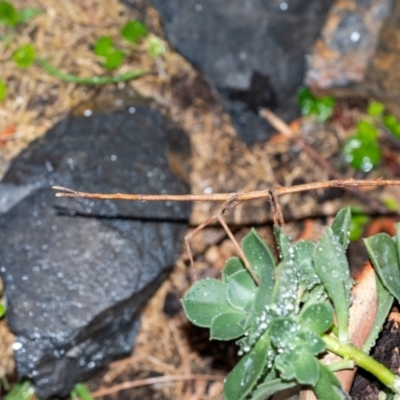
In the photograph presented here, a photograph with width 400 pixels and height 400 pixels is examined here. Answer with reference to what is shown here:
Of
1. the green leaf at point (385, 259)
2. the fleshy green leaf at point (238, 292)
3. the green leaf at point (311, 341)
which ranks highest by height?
the green leaf at point (385, 259)

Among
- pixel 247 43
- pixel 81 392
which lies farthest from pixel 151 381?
pixel 247 43

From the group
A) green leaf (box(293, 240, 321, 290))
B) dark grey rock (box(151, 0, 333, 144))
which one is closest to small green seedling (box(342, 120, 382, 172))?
dark grey rock (box(151, 0, 333, 144))

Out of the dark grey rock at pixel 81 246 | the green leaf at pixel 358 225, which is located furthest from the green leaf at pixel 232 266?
the green leaf at pixel 358 225

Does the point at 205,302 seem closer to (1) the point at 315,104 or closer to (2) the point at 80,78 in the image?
(2) the point at 80,78

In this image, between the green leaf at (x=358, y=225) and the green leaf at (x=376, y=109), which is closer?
the green leaf at (x=358, y=225)

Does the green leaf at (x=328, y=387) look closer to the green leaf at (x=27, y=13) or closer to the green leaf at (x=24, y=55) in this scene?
the green leaf at (x=24, y=55)

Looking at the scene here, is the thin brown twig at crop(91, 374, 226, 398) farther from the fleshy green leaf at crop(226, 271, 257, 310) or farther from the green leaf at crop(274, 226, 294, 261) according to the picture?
the green leaf at crop(274, 226, 294, 261)
